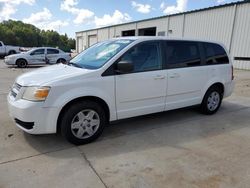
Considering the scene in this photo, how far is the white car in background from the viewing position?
16062 millimetres

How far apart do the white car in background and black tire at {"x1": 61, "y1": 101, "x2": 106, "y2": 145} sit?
43.3ft

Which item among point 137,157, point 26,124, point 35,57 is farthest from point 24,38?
point 137,157

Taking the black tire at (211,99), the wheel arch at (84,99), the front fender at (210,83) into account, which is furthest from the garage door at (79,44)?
the wheel arch at (84,99)

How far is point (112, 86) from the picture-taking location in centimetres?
394

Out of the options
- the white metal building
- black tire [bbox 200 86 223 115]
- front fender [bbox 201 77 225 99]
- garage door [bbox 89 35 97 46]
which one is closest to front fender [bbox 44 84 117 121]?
front fender [bbox 201 77 225 99]

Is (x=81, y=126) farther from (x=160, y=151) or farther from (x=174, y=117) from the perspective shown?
(x=174, y=117)

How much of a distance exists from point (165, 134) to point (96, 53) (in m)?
2.03

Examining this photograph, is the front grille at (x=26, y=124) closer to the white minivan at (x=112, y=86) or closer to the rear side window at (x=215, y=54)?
the white minivan at (x=112, y=86)

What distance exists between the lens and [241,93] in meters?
8.38

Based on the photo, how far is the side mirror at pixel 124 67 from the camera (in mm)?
3846

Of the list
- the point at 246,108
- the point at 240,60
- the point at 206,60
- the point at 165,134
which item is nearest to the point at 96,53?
the point at 165,134

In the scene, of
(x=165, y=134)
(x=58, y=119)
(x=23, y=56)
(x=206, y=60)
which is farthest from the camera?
(x=23, y=56)

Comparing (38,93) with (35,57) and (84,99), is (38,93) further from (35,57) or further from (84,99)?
(35,57)

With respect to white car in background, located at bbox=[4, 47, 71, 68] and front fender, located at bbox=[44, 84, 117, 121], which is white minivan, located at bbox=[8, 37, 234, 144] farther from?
white car in background, located at bbox=[4, 47, 71, 68]
